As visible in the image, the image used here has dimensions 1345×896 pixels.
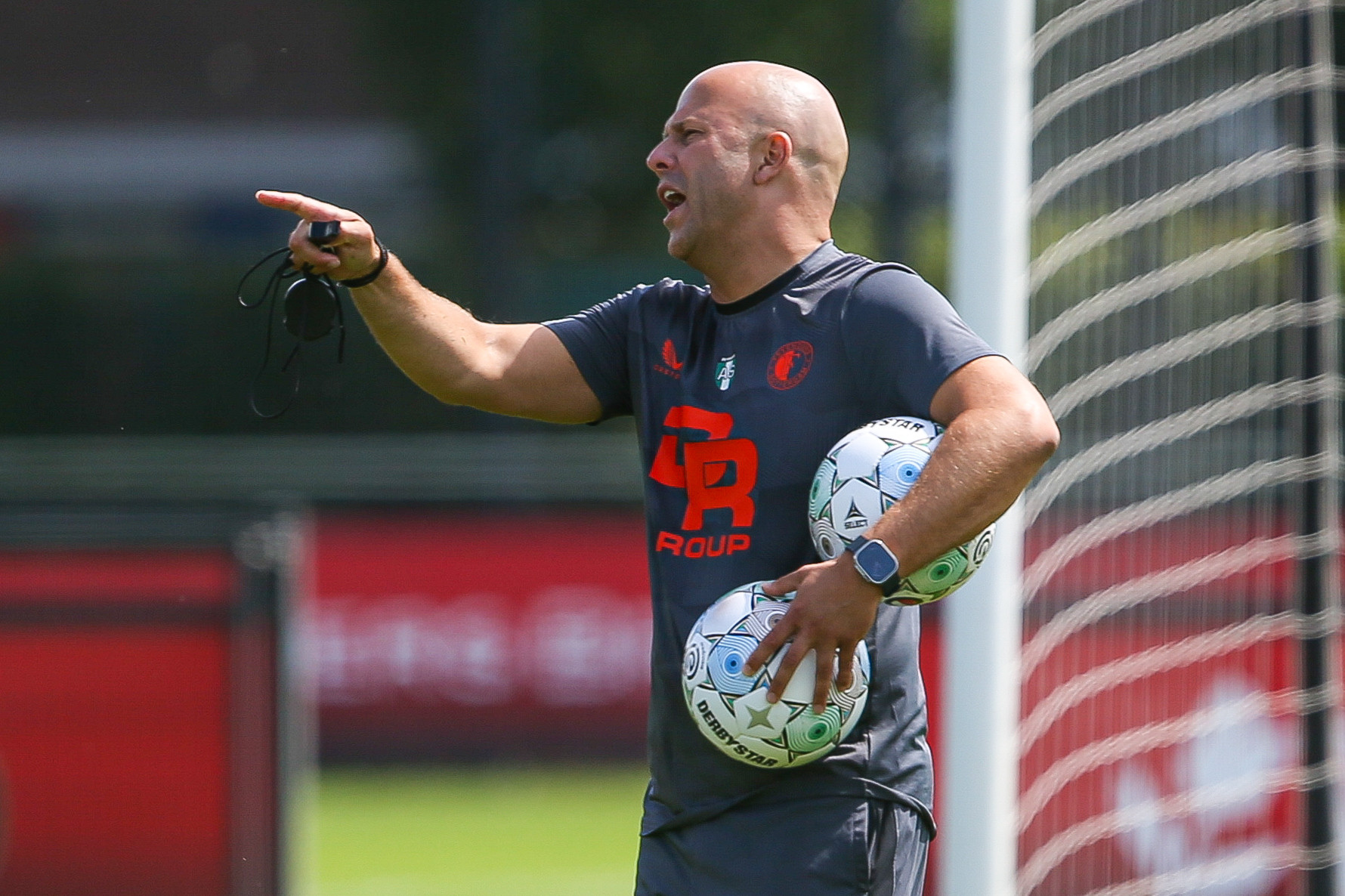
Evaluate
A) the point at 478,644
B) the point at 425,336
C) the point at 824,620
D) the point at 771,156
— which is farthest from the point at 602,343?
the point at 478,644

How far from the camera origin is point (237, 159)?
13.7m

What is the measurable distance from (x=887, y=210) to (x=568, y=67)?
2.71m

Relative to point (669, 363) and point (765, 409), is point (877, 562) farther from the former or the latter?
point (669, 363)

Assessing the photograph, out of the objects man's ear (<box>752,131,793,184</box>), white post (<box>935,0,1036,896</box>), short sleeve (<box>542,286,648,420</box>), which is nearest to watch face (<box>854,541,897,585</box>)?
man's ear (<box>752,131,793,184</box>)

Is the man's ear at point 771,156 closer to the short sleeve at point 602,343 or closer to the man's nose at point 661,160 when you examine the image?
the man's nose at point 661,160

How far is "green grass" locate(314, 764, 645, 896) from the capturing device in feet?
27.0

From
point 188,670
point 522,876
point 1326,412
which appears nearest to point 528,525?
point 522,876

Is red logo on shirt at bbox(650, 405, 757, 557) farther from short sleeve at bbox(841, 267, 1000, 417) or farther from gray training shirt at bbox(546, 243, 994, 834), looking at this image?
short sleeve at bbox(841, 267, 1000, 417)

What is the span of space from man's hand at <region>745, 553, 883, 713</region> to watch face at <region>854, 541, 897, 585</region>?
21 mm

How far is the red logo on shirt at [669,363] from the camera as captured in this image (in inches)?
149

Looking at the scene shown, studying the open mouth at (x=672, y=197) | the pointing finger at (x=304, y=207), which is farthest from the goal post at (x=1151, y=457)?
the pointing finger at (x=304, y=207)

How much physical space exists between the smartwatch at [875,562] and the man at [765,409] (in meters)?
0.12

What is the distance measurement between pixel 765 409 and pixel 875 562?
0.54 meters

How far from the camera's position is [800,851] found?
3.48m
